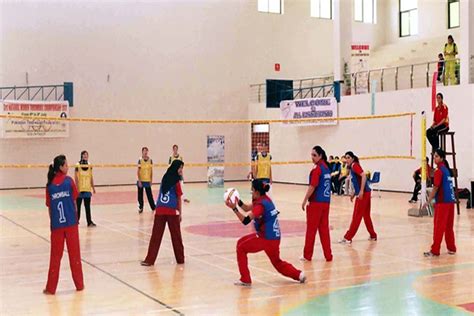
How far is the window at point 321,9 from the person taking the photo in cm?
3381

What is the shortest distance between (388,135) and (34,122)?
44.7 feet

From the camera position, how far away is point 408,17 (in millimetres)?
33250

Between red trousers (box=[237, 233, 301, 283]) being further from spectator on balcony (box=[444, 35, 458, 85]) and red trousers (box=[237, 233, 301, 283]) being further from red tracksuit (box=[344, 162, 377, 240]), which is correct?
spectator on balcony (box=[444, 35, 458, 85])

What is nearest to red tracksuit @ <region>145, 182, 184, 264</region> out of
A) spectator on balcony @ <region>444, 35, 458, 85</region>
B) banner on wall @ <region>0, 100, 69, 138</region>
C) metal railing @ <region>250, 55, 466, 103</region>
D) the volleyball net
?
the volleyball net

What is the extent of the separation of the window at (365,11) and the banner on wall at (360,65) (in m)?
6.94

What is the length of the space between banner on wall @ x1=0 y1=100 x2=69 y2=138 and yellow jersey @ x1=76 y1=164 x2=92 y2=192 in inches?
462

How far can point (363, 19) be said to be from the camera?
34.2m

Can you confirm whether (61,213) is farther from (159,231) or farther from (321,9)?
(321,9)

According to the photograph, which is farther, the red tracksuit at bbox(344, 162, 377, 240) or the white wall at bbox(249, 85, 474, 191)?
the white wall at bbox(249, 85, 474, 191)

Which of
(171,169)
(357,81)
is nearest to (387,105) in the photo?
(357,81)

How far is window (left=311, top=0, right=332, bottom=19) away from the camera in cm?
3381

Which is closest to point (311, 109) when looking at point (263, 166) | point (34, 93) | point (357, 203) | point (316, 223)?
point (263, 166)

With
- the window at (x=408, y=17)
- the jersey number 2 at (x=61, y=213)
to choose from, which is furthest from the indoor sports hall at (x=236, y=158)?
the window at (x=408, y=17)

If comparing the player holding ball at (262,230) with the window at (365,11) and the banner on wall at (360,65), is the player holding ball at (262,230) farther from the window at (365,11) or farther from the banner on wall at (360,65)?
the window at (365,11)
